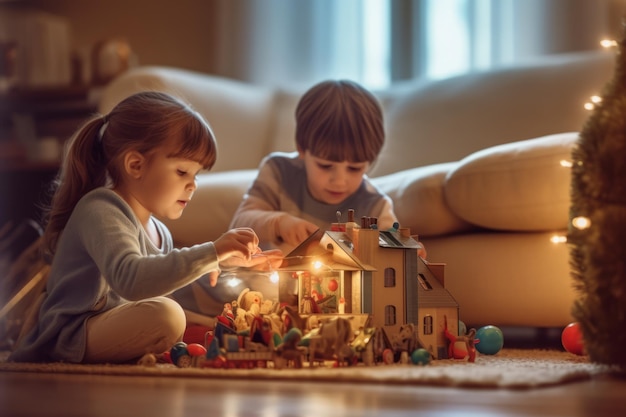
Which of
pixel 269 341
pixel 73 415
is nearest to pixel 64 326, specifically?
pixel 269 341

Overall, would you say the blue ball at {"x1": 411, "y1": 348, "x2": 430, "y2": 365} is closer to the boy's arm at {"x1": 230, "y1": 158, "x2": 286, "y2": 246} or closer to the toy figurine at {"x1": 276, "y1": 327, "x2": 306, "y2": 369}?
the toy figurine at {"x1": 276, "y1": 327, "x2": 306, "y2": 369}

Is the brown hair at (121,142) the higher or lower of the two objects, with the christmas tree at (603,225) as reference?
higher

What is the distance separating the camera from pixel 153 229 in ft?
5.31

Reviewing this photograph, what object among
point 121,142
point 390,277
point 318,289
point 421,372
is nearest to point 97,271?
point 121,142

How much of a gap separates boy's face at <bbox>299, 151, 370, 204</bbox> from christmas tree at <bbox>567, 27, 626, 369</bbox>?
0.62 metres

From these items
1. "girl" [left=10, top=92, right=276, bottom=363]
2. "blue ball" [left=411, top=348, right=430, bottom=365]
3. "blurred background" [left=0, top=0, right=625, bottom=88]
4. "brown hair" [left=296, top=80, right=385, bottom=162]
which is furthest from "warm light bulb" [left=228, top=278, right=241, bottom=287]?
"blurred background" [left=0, top=0, right=625, bottom=88]

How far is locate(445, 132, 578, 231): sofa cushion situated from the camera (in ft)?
5.66

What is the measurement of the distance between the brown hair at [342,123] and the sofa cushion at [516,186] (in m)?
0.19

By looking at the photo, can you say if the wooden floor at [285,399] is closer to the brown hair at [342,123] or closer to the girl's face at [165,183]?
the girl's face at [165,183]

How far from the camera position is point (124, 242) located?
1.37 metres

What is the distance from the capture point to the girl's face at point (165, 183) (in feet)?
4.91

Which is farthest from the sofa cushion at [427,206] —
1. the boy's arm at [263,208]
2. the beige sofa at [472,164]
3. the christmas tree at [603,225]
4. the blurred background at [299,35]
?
the blurred background at [299,35]

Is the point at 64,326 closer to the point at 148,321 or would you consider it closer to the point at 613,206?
the point at 148,321

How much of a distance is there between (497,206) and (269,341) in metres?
0.69
